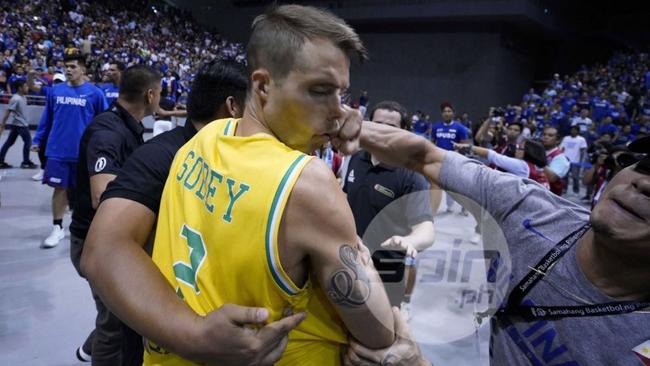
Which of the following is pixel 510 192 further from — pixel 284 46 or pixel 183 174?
pixel 183 174

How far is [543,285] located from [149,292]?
3.74 ft

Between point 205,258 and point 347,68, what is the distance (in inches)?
23.4

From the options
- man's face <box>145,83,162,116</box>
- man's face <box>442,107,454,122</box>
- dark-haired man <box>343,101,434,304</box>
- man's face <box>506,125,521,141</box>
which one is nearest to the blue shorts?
man's face <box>145,83,162,116</box>

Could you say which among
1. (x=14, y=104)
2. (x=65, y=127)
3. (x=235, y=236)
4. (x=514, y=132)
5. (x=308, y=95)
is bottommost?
(x=14, y=104)

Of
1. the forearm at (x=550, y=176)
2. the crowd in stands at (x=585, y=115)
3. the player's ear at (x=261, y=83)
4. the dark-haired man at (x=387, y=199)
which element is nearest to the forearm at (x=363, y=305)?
the player's ear at (x=261, y=83)

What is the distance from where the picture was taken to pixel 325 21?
3.76 ft

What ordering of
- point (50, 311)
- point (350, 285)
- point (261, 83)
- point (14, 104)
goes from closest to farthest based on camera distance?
point (350, 285), point (261, 83), point (50, 311), point (14, 104)

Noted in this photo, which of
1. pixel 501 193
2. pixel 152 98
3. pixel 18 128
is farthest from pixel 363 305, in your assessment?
pixel 18 128

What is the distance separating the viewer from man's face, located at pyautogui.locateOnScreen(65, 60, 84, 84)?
5.18 m

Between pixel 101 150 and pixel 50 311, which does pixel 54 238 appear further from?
pixel 101 150

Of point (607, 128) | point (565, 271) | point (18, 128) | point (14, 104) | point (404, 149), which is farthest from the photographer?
point (607, 128)

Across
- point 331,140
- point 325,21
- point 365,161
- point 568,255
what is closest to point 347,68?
point 325,21

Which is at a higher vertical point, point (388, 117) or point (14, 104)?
point (388, 117)

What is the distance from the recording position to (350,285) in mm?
1066
